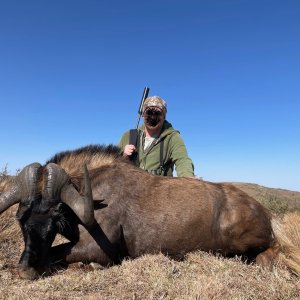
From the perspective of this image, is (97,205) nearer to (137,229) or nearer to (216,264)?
(137,229)

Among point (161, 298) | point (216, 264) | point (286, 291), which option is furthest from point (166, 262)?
point (286, 291)

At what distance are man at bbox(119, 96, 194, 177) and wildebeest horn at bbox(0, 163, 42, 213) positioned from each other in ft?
8.03

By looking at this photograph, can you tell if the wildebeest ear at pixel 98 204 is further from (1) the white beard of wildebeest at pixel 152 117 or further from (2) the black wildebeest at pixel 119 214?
(1) the white beard of wildebeest at pixel 152 117

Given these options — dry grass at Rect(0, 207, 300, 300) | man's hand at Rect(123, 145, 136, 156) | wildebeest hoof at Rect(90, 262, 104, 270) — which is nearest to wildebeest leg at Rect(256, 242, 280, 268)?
dry grass at Rect(0, 207, 300, 300)

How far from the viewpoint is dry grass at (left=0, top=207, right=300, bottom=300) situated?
3.25 m

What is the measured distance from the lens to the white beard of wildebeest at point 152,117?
270 inches

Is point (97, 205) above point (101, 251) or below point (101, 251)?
above

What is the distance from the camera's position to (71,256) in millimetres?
4195

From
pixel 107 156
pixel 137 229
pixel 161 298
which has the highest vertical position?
pixel 107 156

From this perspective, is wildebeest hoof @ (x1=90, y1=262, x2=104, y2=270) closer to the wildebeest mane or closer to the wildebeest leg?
the wildebeest mane

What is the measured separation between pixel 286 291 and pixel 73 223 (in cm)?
224

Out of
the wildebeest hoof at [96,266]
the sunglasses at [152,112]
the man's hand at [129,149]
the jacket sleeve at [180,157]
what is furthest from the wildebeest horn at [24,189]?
the sunglasses at [152,112]

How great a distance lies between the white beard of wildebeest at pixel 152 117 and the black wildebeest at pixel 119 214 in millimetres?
1780

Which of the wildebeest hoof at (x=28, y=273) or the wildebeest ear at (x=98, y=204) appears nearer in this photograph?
the wildebeest hoof at (x=28, y=273)
